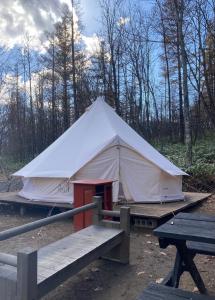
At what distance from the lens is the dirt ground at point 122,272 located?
159 inches

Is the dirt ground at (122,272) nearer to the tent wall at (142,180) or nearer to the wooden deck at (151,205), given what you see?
the wooden deck at (151,205)

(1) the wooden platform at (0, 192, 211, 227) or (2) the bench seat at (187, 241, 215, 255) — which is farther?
(1) the wooden platform at (0, 192, 211, 227)

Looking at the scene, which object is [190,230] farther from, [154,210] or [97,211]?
[154,210]

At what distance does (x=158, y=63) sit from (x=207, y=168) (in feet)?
47.8

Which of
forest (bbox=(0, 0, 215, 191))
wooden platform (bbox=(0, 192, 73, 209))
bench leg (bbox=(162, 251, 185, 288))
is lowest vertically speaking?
bench leg (bbox=(162, 251, 185, 288))

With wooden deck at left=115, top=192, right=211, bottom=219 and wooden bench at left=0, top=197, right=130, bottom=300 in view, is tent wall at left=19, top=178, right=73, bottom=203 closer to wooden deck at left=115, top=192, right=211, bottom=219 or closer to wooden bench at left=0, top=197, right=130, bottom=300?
wooden deck at left=115, top=192, right=211, bottom=219

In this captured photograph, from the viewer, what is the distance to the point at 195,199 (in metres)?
8.85

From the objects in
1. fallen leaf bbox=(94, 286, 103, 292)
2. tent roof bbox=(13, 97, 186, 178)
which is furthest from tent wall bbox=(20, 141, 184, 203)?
fallen leaf bbox=(94, 286, 103, 292)

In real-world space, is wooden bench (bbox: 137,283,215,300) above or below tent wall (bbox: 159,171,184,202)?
below

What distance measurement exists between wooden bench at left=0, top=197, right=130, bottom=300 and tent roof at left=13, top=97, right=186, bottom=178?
11.1 ft

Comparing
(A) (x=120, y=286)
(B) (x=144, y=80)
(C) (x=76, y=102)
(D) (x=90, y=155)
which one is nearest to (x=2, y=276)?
(A) (x=120, y=286)

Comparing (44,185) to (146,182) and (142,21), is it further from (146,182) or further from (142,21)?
(142,21)

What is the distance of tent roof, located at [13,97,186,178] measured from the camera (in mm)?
8516

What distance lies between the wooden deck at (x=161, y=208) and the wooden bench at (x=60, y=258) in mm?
1893
